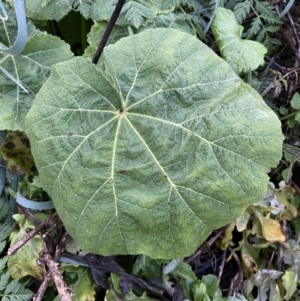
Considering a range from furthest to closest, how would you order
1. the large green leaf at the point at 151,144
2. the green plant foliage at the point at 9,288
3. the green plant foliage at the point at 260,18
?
1. the green plant foliage at the point at 260,18
2. the green plant foliage at the point at 9,288
3. the large green leaf at the point at 151,144

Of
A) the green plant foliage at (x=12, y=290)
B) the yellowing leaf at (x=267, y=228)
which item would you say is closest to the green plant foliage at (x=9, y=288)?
the green plant foliage at (x=12, y=290)

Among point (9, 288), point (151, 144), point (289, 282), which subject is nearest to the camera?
point (151, 144)

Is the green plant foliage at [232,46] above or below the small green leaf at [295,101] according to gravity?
above

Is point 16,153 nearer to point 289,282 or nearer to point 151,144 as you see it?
point 151,144

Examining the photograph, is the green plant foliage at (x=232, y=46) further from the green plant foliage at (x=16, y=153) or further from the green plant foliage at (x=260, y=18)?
the green plant foliage at (x=16, y=153)

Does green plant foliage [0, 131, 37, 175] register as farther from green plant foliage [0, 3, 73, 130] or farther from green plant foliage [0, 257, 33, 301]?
green plant foliage [0, 257, 33, 301]

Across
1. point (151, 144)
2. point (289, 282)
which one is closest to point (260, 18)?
point (151, 144)

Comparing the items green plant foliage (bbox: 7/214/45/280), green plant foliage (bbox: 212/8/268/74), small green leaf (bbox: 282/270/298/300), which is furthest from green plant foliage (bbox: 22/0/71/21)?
small green leaf (bbox: 282/270/298/300)
